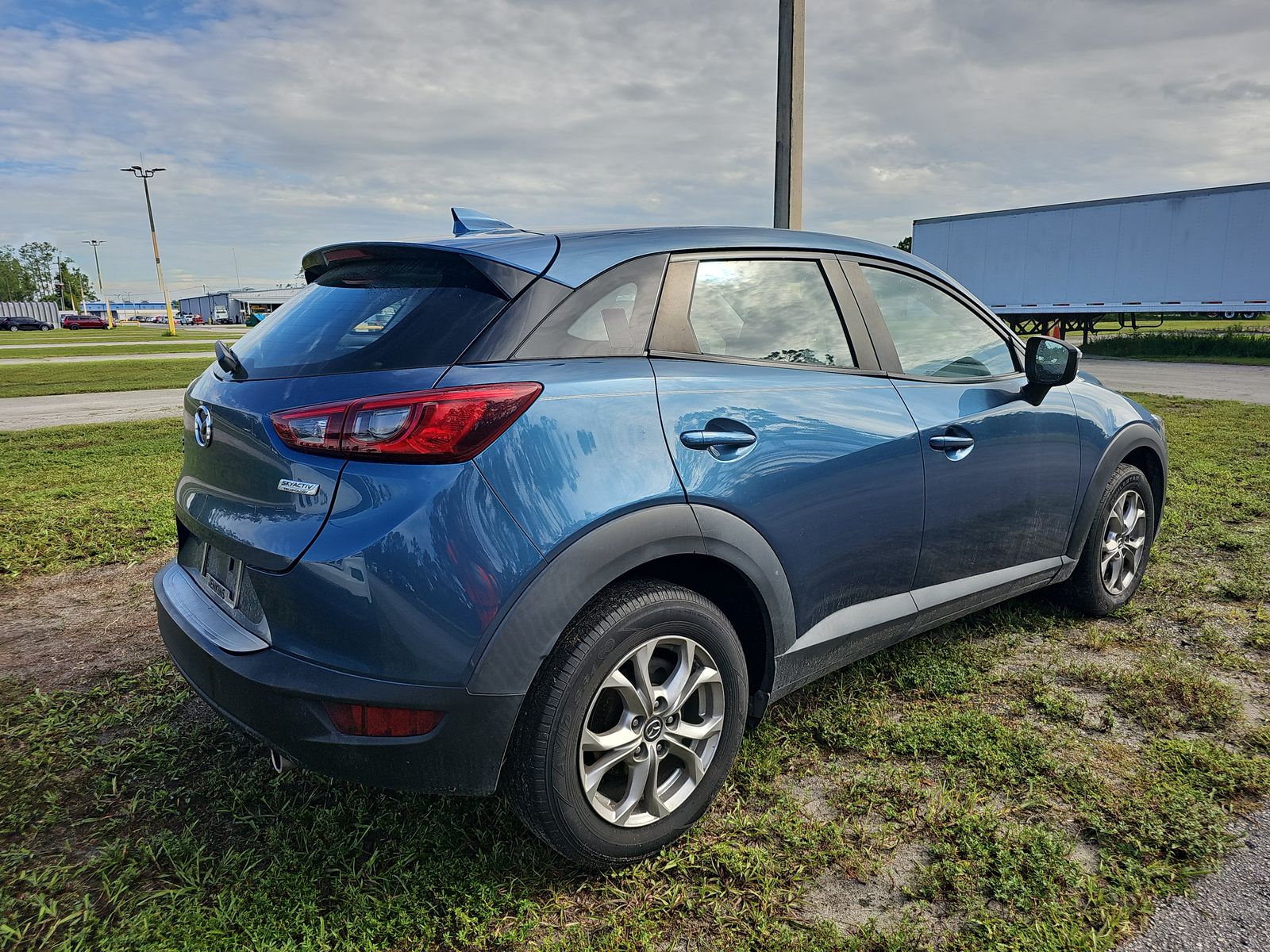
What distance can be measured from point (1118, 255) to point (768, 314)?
21.5 meters

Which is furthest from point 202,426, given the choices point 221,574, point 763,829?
point 763,829

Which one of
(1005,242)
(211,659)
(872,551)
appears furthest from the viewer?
(1005,242)

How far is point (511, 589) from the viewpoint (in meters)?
1.91

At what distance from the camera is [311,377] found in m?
2.12

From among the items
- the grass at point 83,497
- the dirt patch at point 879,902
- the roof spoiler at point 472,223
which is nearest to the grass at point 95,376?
the grass at point 83,497

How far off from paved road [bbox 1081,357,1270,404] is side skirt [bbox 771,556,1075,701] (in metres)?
10.7

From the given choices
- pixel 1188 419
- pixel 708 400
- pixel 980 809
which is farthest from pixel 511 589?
pixel 1188 419

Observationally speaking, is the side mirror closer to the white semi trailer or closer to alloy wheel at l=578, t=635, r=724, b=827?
alloy wheel at l=578, t=635, r=724, b=827

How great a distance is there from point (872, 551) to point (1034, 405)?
1.13 meters

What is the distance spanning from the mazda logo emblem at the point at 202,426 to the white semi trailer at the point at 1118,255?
2036cm

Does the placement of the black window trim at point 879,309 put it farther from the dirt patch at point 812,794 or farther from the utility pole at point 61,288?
the utility pole at point 61,288

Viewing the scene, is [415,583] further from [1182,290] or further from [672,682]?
[1182,290]

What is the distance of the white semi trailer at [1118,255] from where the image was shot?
739 inches

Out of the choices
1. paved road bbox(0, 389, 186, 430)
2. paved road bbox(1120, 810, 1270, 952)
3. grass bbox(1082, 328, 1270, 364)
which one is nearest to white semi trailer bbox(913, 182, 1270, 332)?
grass bbox(1082, 328, 1270, 364)
